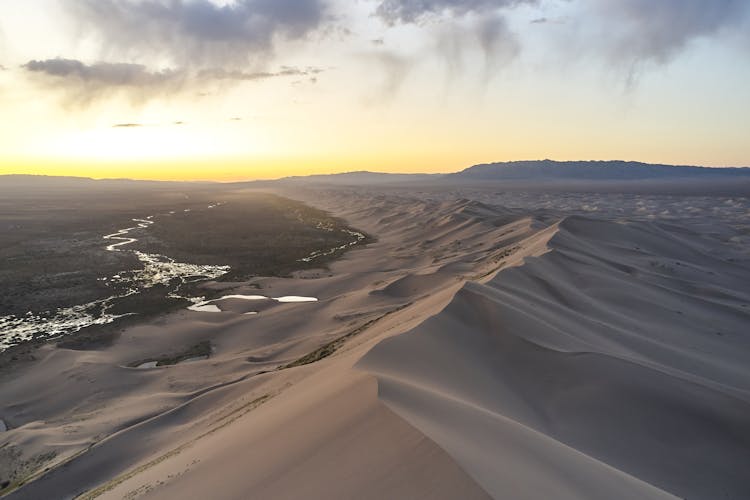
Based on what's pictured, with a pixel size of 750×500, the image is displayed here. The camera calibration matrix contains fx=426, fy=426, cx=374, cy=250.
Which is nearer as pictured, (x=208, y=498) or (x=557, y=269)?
(x=208, y=498)

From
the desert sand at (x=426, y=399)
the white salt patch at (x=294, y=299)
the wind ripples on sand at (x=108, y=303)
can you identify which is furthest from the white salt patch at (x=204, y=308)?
the white salt patch at (x=294, y=299)

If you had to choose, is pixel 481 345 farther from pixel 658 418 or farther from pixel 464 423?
pixel 464 423

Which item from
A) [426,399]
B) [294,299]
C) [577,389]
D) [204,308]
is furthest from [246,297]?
[577,389]

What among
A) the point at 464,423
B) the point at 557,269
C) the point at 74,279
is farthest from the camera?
the point at 74,279

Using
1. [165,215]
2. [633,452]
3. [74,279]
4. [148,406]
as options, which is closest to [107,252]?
[74,279]

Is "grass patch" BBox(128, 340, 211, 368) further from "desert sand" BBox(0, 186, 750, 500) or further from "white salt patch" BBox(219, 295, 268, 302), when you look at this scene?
"white salt patch" BBox(219, 295, 268, 302)

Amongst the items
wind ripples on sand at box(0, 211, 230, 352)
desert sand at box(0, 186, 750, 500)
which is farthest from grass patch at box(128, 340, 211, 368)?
wind ripples on sand at box(0, 211, 230, 352)
